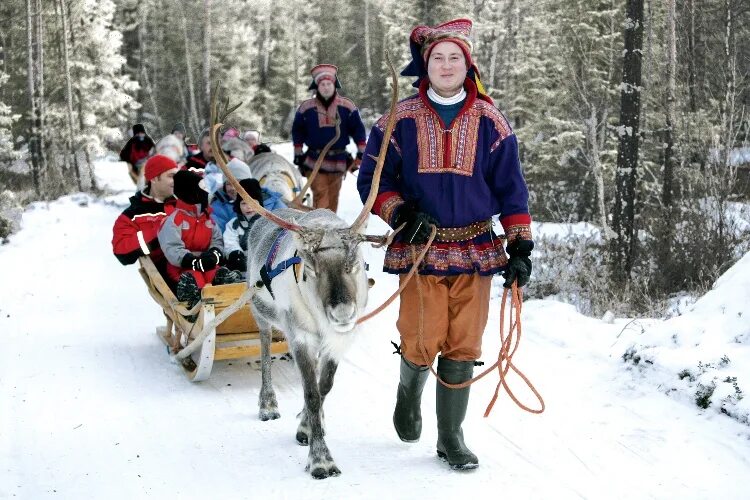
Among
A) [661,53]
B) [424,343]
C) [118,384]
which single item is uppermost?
[661,53]

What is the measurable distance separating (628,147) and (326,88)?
3.79 metres

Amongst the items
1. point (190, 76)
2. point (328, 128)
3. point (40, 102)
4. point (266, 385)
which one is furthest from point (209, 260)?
point (190, 76)

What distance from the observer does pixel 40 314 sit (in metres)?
7.61

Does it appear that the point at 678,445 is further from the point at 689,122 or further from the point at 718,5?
the point at 718,5

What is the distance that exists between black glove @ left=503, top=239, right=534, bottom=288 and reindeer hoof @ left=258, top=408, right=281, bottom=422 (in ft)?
6.61

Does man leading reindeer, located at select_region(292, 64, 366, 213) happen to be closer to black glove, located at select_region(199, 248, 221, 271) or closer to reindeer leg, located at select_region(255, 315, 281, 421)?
black glove, located at select_region(199, 248, 221, 271)

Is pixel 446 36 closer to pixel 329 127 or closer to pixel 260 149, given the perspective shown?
pixel 329 127


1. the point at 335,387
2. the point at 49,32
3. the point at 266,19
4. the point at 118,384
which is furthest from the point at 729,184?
the point at 266,19

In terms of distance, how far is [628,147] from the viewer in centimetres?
841

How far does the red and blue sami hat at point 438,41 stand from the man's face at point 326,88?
527 centimetres

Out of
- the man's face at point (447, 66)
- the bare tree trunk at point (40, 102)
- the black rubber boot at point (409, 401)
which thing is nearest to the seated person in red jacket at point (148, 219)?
the black rubber boot at point (409, 401)

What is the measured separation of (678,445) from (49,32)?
25.5 meters

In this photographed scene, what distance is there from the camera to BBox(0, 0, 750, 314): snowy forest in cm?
811

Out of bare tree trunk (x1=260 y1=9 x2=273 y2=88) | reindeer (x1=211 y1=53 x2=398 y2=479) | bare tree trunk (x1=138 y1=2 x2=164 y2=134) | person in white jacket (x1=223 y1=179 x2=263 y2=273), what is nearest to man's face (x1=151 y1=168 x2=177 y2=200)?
person in white jacket (x1=223 y1=179 x2=263 y2=273)
